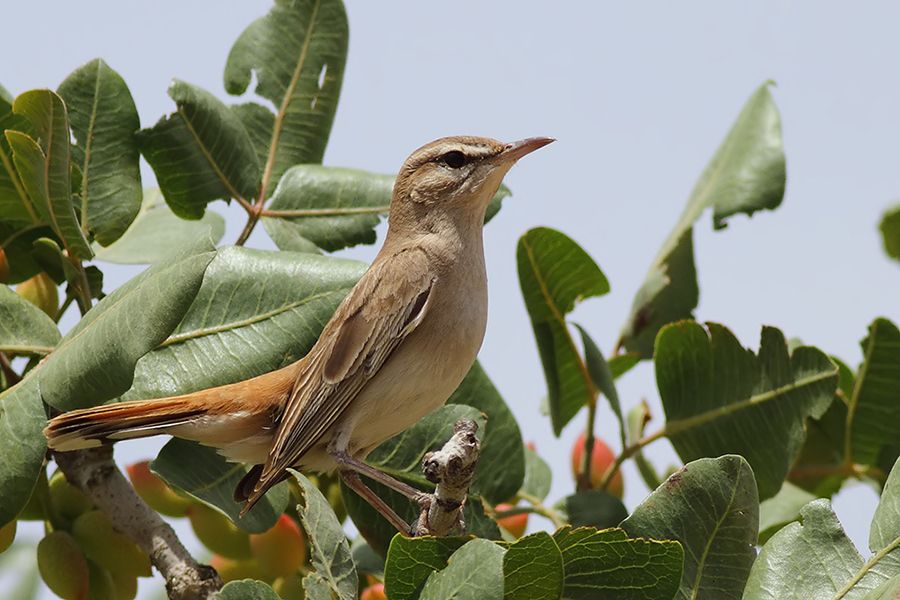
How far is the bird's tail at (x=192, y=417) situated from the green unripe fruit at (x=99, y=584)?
1.52 feet

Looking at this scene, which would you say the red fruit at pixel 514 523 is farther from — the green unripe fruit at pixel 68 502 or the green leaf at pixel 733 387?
the green unripe fruit at pixel 68 502

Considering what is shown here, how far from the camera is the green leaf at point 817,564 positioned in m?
2.41

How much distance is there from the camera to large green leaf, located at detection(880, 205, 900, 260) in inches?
179

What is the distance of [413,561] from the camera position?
2332mm

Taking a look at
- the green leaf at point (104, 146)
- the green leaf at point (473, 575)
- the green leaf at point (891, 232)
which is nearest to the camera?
the green leaf at point (473, 575)

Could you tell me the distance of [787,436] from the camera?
11.9 ft

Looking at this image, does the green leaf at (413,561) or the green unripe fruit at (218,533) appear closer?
the green leaf at (413,561)

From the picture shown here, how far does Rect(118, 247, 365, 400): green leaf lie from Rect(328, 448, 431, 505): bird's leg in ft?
1.20

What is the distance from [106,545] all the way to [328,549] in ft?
4.55

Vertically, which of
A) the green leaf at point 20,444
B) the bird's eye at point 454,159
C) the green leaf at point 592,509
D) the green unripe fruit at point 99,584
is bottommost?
the green unripe fruit at point 99,584

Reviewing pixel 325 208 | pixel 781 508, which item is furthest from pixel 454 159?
pixel 781 508

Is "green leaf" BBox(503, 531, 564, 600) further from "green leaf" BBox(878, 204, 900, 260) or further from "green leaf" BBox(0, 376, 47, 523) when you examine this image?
"green leaf" BBox(878, 204, 900, 260)

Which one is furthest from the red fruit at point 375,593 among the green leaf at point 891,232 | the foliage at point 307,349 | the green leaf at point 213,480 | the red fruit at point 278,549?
the green leaf at point 891,232

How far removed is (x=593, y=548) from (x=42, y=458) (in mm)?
1329
